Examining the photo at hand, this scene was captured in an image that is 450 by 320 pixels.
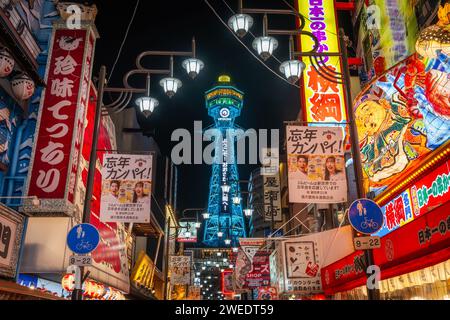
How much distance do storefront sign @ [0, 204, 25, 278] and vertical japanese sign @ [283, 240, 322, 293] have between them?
33.9 ft

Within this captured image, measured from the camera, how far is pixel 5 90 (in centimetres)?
1252

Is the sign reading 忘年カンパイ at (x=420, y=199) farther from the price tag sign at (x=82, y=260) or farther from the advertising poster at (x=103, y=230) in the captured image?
the advertising poster at (x=103, y=230)

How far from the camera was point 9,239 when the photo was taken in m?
10.2

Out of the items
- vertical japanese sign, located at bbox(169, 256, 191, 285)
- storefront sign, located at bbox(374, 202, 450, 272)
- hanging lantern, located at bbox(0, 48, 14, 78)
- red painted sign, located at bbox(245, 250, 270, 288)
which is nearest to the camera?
storefront sign, located at bbox(374, 202, 450, 272)

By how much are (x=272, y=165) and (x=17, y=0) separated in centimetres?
3403

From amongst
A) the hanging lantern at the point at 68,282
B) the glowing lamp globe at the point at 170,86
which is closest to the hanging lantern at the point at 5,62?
the glowing lamp globe at the point at 170,86

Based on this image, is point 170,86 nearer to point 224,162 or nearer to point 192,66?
point 192,66

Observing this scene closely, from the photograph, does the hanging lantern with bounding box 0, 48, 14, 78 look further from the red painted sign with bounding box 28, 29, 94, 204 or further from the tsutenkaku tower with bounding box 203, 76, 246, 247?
the tsutenkaku tower with bounding box 203, 76, 246, 247

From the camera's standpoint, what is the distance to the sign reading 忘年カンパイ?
8.80 metres

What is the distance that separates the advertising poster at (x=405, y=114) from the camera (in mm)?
9383

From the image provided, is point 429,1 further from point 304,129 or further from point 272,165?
point 272,165

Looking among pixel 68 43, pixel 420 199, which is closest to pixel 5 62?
pixel 68 43

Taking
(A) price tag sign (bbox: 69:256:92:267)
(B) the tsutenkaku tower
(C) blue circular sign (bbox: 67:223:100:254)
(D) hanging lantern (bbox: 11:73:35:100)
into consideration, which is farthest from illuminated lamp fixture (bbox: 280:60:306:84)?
(B) the tsutenkaku tower

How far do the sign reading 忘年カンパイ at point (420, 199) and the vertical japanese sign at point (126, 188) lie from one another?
276 inches
